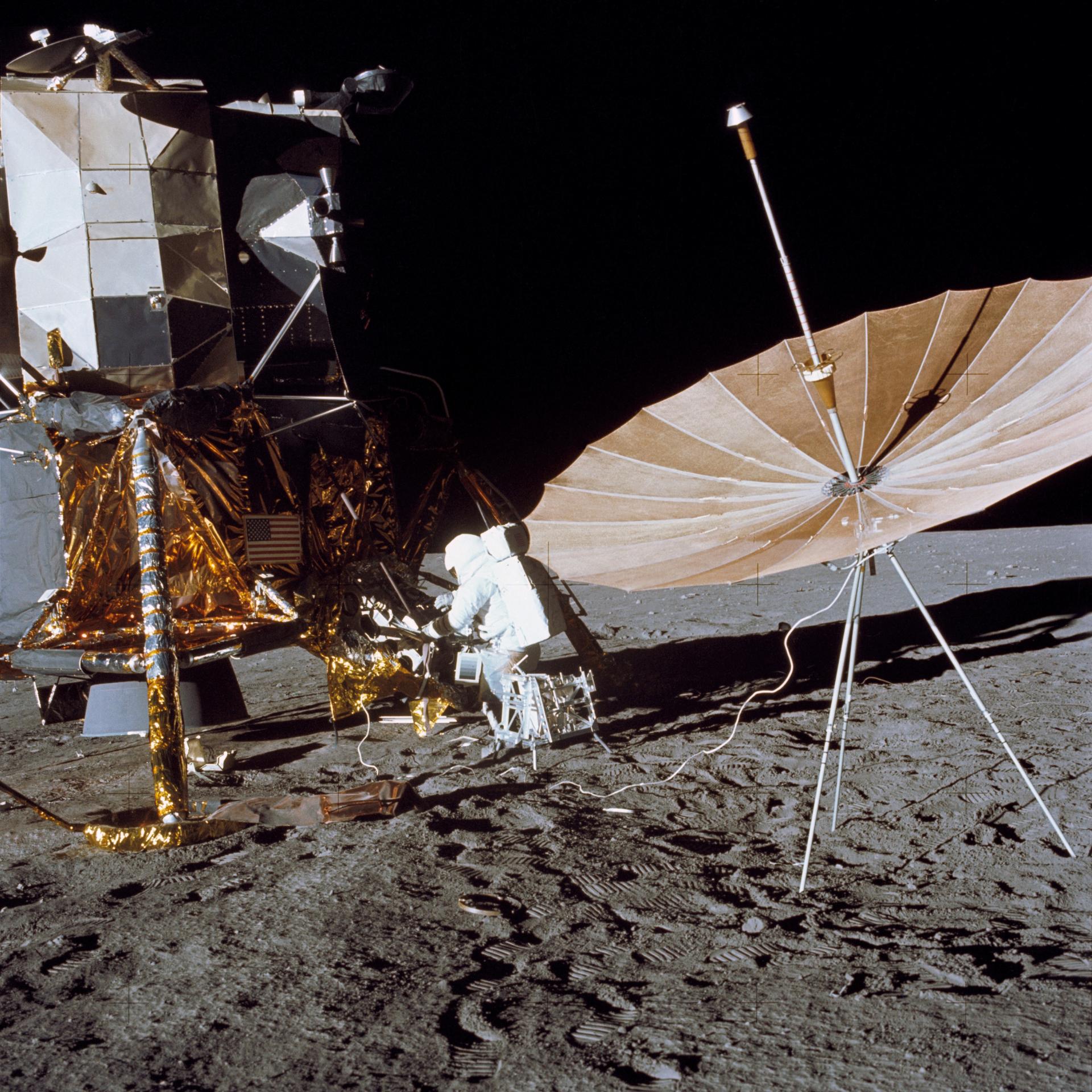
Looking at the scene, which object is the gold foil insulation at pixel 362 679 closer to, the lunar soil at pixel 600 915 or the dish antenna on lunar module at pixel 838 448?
the lunar soil at pixel 600 915

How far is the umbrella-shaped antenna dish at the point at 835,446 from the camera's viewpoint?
2.72 metres

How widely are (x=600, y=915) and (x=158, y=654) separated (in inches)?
101

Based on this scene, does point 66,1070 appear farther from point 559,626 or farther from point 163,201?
point 163,201

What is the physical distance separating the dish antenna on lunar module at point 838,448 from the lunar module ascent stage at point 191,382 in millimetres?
2671

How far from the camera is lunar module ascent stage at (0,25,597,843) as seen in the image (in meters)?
5.49

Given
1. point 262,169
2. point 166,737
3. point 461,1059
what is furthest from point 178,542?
point 461,1059

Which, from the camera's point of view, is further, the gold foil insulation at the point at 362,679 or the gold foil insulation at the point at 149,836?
the gold foil insulation at the point at 362,679

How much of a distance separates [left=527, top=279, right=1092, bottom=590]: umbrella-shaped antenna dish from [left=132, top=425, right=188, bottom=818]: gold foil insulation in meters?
2.08

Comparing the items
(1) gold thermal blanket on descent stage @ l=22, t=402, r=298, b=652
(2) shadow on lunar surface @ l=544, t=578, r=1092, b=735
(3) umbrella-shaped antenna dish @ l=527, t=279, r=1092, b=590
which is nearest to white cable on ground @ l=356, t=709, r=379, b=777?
(1) gold thermal blanket on descent stage @ l=22, t=402, r=298, b=652

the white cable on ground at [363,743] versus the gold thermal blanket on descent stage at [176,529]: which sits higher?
the gold thermal blanket on descent stage at [176,529]

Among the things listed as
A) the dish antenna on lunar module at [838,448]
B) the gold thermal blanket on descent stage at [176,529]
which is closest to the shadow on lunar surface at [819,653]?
the dish antenna on lunar module at [838,448]

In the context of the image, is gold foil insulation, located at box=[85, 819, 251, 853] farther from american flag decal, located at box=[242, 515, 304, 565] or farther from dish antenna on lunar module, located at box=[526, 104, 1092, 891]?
american flag decal, located at box=[242, 515, 304, 565]

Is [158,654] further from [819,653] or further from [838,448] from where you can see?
[819,653]

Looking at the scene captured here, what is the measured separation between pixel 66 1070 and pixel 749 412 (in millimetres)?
2943
